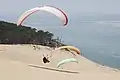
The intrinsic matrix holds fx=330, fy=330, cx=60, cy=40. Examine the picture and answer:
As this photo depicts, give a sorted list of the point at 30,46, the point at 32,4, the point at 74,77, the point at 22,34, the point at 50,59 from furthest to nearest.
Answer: the point at 32,4, the point at 22,34, the point at 30,46, the point at 50,59, the point at 74,77

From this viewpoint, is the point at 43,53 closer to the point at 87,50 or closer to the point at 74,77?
the point at 74,77

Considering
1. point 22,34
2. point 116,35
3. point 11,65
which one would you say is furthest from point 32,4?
point 11,65

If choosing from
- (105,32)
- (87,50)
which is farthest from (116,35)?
(87,50)

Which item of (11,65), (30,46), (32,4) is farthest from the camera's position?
(32,4)

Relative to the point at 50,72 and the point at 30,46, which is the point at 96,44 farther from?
the point at 50,72

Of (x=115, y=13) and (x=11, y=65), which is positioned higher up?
(x=115, y=13)

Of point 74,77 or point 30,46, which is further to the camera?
point 30,46

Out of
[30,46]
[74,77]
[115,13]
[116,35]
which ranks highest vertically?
[115,13]
